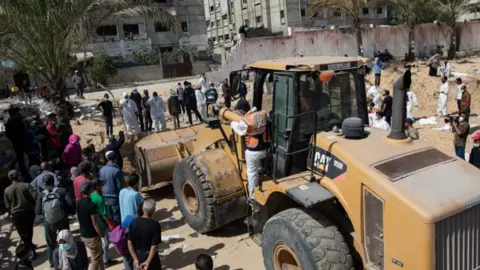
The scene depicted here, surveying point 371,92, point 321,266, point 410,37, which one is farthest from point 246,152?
point 410,37

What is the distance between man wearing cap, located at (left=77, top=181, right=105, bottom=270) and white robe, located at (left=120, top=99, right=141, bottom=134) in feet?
22.9

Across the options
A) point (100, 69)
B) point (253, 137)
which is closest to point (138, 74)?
point (100, 69)

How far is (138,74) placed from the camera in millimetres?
29938

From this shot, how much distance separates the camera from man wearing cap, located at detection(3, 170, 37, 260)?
5.70m

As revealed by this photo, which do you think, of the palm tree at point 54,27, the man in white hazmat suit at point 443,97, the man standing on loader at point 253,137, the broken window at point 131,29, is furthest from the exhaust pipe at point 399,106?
the broken window at point 131,29

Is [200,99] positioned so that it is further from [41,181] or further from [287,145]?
[287,145]

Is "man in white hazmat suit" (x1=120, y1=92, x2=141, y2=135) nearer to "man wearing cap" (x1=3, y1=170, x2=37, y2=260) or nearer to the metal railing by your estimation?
"man wearing cap" (x1=3, y1=170, x2=37, y2=260)

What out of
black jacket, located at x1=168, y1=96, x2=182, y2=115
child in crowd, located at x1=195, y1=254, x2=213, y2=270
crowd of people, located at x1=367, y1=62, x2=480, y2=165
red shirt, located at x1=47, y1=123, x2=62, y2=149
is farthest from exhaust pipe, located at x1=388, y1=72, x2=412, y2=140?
black jacket, located at x1=168, y1=96, x2=182, y2=115

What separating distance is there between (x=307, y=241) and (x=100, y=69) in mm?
25274

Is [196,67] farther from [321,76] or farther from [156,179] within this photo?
[321,76]

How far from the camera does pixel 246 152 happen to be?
5.06 m

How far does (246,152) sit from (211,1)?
157 feet

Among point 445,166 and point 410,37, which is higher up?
point 410,37

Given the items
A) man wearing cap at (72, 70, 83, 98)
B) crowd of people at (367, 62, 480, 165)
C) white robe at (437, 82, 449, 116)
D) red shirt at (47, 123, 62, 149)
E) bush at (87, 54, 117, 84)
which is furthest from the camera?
bush at (87, 54, 117, 84)
